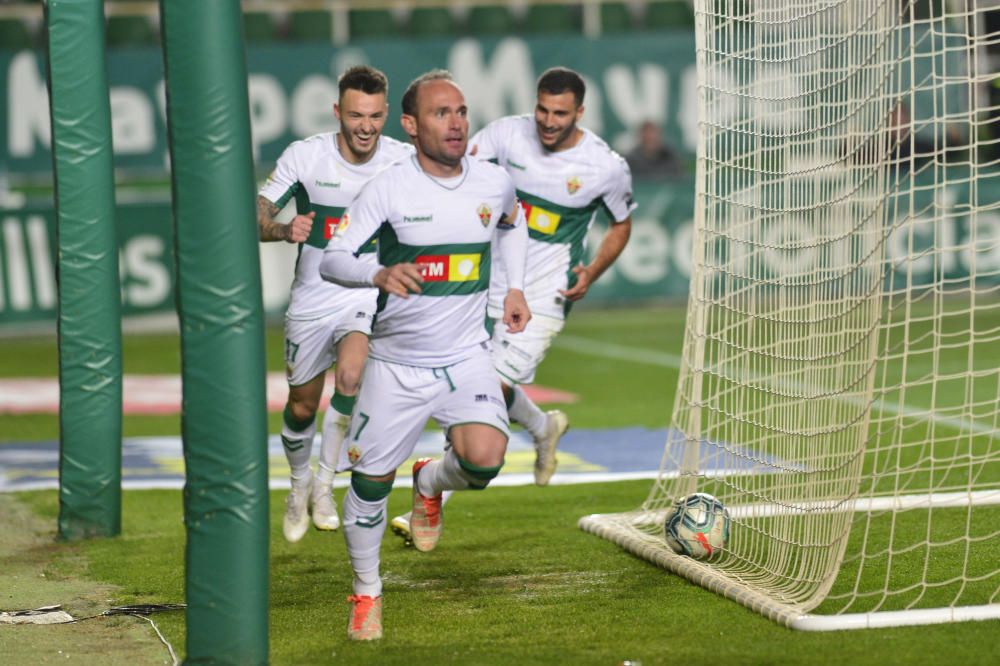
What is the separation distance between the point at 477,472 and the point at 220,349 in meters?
1.36

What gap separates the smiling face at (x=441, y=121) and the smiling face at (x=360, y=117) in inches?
59.8

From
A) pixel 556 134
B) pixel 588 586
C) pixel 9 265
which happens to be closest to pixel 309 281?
pixel 556 134

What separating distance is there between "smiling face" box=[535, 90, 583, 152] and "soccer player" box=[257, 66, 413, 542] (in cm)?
76

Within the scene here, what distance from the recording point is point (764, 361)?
7.29m

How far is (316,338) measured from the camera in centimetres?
783

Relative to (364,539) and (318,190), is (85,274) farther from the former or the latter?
(364,539)

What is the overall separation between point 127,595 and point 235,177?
2.39 metres

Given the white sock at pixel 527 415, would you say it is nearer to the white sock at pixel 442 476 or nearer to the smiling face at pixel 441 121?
the white sock at pixel 442 476

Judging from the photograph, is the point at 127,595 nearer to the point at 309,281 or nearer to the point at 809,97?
the point at 309,281

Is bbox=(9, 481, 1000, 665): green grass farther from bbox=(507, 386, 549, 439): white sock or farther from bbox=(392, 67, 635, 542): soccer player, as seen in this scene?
bbox=(392, 67, 635, 542): soccer player

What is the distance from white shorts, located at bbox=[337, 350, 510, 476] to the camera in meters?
5.89

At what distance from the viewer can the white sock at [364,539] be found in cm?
578

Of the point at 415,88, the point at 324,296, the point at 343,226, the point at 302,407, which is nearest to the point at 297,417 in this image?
the point at 302,407

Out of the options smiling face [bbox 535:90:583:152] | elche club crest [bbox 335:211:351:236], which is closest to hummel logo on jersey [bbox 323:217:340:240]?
smiling face [bbox 535:90:583:152]
